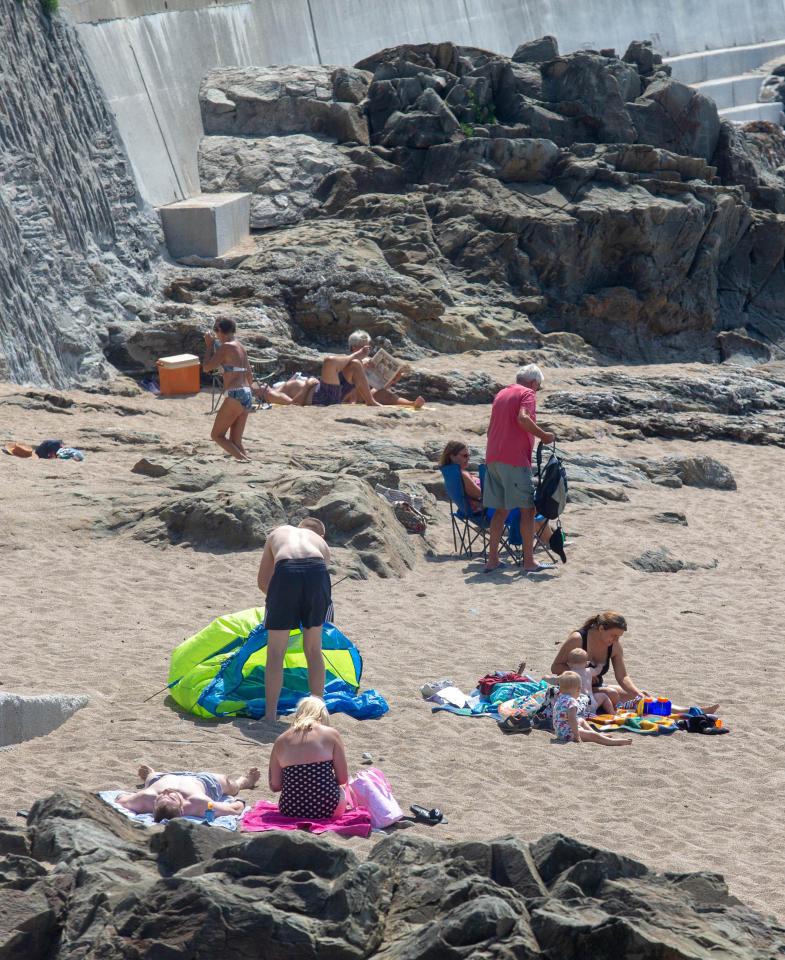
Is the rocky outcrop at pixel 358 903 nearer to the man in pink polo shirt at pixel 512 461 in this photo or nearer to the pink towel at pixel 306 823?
the pink towel at pixel 306 823

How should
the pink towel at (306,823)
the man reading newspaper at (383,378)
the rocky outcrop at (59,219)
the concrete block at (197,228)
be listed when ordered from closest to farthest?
the pink towel at (306,823) < the rocky outcrop at (59,219) < the man reading newspaper at (383,378) < the concrete block at (197,228)

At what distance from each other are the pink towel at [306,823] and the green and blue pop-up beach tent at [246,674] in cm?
139

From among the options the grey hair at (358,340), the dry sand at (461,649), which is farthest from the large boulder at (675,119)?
the dry sand at (461,649)

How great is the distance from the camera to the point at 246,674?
7.45 meters

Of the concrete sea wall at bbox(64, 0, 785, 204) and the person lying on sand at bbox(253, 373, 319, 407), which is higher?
the concrete sea wall at bbox(64, 0, 785, 204)

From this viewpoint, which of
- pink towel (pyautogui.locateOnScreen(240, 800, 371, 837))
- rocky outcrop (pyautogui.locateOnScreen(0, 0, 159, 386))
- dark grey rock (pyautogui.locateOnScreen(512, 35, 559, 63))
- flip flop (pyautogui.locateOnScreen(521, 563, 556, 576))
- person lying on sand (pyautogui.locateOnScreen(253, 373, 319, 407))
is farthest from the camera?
dark grey rock (pyautogui.locateOnScreen(512, 35, 559, 63))

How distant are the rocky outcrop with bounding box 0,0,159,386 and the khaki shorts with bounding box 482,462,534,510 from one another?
6.49 metres

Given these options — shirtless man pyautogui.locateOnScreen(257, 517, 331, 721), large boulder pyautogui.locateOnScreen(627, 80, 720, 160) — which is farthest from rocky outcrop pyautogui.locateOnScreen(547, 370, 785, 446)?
shirtless man pyautogui.locateOnScreen(257, 517, 331, 721)

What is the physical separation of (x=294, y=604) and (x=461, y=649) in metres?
2.14

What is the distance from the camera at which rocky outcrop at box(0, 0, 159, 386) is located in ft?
52.4

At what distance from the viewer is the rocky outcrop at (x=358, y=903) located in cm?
382

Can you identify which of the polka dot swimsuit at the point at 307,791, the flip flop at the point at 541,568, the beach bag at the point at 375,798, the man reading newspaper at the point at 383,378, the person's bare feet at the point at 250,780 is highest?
the polka dot swimsuit at the point at 307,791

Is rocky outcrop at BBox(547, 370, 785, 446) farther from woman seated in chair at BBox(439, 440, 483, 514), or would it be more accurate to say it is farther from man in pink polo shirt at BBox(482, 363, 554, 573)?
man in pink polo shirt at BBox(482, 363, 554, 573)

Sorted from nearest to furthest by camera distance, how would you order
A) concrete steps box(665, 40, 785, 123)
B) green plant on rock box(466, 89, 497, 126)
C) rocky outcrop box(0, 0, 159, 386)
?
1. rocky outcrop box(0, 0, 159, 386)
2. green plant on rock box(466, 89, 497, 126)
3. concrete steps box(665, 40, 785, 123)
